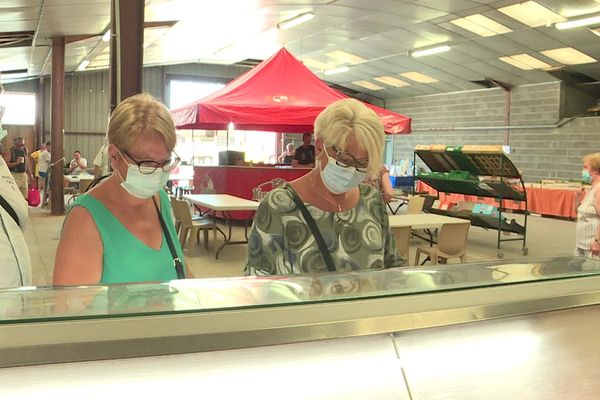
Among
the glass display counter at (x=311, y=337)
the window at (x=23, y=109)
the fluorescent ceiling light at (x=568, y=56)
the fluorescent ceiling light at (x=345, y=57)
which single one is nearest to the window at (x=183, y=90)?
the window at (x=23, y=109)

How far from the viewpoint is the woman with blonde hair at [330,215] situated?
172 cm

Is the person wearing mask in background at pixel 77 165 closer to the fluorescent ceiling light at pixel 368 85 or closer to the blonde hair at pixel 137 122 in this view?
the fluorescent ceiling light at pixel 368 85

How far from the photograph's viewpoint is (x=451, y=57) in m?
14.9

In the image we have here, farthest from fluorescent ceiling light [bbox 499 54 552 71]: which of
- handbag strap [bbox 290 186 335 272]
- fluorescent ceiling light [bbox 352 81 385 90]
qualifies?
handbag strap [bbox 290 186 335 272]

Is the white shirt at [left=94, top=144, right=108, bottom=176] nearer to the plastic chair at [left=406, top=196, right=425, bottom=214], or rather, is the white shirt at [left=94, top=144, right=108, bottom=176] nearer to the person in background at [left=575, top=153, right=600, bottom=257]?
the person in background at [left=575, top=153, right=600, bottom=257]

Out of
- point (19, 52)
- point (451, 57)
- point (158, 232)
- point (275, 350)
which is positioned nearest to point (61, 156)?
point (19, 52)

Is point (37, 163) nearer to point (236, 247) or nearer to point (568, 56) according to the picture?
point (236, 247)

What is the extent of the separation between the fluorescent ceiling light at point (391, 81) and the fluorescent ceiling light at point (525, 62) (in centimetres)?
456

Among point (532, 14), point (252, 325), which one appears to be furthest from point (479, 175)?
point (252, 325)

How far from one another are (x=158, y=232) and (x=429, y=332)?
949 millimetres

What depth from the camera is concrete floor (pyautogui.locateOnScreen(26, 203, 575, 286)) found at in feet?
21.0

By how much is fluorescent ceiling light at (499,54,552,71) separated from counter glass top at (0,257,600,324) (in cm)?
1392

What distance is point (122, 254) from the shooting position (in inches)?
59.2

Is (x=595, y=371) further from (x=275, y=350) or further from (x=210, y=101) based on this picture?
(x=210, y=101)
